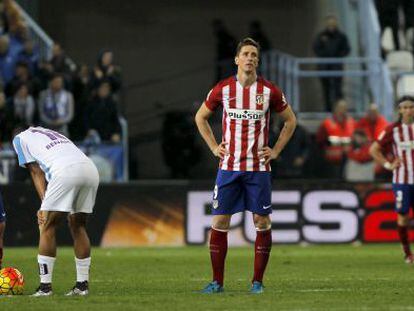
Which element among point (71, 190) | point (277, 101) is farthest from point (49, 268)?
point (277, 101)

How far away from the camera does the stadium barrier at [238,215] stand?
2062 centimetres

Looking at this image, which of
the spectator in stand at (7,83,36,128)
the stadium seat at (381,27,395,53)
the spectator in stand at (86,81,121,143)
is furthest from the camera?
the stadium seat at (381,27,395,53)

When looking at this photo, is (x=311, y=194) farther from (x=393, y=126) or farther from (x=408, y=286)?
(x=408, y=286)

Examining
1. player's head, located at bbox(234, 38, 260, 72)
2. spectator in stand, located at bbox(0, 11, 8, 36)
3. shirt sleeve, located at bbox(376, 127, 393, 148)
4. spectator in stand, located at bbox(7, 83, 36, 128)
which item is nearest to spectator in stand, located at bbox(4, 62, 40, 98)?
spectator in stand, located at bbox(7, 83, 36, 128)

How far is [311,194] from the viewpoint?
2078 centimetres

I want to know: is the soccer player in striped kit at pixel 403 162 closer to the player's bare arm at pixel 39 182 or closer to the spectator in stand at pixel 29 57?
the player's bare arm at pixel 39 182

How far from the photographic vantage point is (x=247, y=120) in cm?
1155

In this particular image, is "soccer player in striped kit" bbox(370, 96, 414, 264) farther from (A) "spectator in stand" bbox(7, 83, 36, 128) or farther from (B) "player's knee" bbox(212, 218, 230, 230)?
(A) "spectator in stand" bbox(7, 83, 36, 128)

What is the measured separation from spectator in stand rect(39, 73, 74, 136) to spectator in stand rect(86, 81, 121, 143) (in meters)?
0.48

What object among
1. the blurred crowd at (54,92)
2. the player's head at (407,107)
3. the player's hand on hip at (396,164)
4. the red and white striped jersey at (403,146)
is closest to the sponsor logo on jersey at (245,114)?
the player's head at (407,107)

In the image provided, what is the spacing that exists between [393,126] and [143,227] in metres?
5.69

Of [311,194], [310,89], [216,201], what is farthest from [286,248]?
[216,201]

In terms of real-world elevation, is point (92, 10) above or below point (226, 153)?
above

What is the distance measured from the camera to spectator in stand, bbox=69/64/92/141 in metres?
22.6
